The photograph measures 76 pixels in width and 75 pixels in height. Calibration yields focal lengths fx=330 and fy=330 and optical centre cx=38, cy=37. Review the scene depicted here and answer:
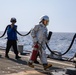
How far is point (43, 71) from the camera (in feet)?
32.8

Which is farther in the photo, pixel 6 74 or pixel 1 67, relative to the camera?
pixel 1 67

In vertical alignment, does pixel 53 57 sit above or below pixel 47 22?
below

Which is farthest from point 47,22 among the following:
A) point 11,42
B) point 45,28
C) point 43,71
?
point 11,42

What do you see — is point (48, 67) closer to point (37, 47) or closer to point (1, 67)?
point (37, 47)

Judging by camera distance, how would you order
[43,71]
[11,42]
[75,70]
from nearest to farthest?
[75,70] → [43,71] → [11,42]

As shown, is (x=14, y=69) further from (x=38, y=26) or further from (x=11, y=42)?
(x=11, y=42)

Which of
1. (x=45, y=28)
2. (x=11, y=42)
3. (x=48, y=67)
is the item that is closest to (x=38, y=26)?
(x=45, y=28)

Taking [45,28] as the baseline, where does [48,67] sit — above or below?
below

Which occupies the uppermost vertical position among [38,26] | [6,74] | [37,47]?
[38,26]

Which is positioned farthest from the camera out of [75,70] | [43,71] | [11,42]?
[11,42]

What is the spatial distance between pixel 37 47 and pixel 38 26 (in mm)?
668

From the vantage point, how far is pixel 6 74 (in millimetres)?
9234

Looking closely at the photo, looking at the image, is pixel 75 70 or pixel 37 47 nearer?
pixel 75 70

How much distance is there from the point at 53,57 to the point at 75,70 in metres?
4.86
